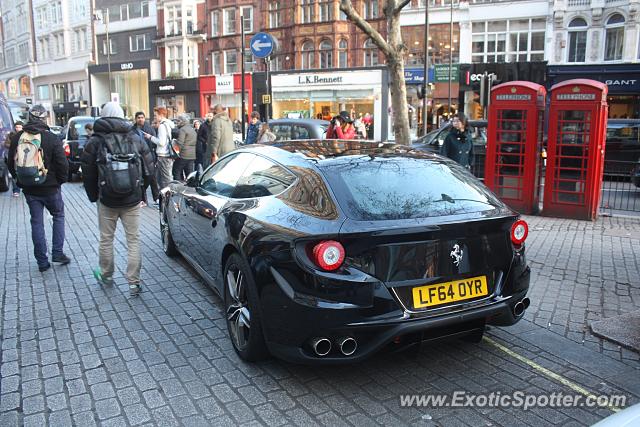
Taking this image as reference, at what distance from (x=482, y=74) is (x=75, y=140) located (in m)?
23.4

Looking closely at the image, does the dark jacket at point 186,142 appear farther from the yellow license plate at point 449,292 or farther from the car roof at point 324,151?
the yellow license plate at point 449,292

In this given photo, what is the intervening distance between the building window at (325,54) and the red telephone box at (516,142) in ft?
92.5

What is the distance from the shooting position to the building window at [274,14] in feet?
131

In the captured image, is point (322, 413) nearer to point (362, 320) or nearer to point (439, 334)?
point (362, 320)

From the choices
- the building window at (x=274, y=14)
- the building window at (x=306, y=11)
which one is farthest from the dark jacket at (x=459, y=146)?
the building window at (x=274, y=14)

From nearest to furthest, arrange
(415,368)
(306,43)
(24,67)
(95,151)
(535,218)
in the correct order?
(415,368)
(95,151)
(535,218)
(306,43)
(24,67)

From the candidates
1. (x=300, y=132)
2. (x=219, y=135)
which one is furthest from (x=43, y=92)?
(x=219, y=135)

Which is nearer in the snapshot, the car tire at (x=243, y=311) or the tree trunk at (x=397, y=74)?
the car tire at (x=243, y=311)

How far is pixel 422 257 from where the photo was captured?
11.2ft

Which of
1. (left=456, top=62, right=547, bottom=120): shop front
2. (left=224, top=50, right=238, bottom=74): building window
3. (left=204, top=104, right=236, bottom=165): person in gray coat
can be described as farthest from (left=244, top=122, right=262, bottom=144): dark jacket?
(left=224, top=50, right=238, bottom=74): building window

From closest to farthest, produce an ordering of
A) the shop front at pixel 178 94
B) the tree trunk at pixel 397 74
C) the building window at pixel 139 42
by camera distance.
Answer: the tree trunk at pixel 397 74, the shop front at pixel 178 94, the building window at pixel 139 42

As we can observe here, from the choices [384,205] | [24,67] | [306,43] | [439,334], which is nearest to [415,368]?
[439,334]

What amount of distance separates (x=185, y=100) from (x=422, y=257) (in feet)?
146

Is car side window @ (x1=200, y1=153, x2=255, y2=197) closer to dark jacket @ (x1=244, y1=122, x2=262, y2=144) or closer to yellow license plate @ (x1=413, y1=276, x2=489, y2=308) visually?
yellow license plate @ (x1=413, y1=276, x2=489, y2=308)
